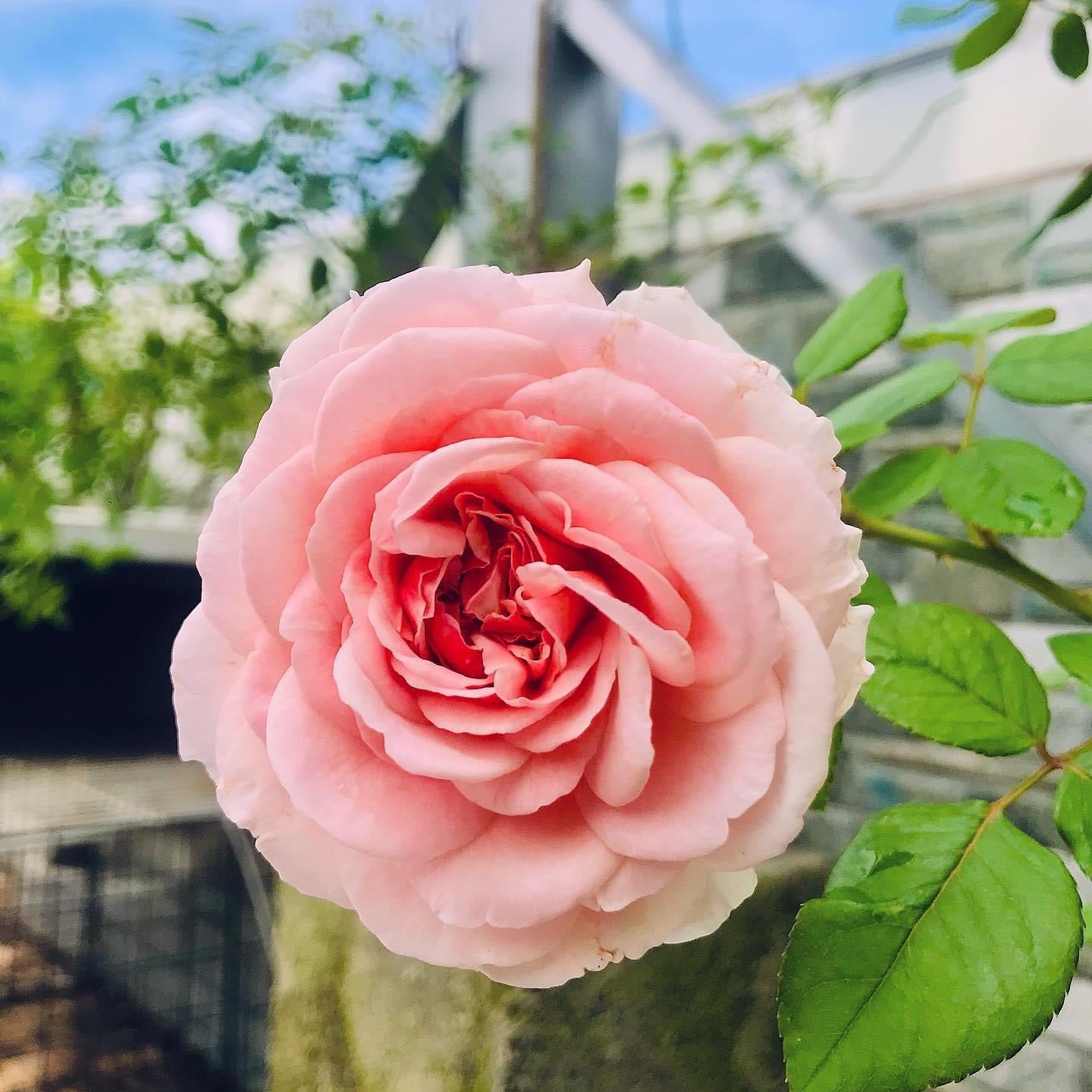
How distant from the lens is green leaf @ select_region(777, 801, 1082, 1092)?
0.21 meters

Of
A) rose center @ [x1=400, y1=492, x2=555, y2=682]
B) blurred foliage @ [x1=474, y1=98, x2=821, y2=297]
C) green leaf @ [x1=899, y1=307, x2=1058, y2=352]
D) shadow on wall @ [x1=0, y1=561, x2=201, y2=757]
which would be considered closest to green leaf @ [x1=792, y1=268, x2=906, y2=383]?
green leaf @ [x1=899, y1=307, x2=1058, y2=352]

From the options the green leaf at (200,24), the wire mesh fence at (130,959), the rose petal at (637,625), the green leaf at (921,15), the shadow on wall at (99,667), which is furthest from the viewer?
the shadow on wall at (99,667)

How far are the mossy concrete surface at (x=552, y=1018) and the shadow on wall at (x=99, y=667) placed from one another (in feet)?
1.78

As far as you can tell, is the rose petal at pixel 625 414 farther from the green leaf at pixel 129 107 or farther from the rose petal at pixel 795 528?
the green leaf at pixel 129 107

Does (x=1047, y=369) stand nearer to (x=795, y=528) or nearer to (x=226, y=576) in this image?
(x=795, y=528)

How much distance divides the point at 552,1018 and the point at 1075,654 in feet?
0.84

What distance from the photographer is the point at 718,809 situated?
17cm

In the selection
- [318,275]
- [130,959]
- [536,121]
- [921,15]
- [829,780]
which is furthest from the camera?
[536,121]

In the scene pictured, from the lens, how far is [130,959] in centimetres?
69

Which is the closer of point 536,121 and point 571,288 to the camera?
point 571,288

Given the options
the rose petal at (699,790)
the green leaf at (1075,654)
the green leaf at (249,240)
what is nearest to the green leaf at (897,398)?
the green leaf at (1075,654)

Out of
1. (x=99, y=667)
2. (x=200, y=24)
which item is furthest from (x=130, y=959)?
(x=200, y=24)

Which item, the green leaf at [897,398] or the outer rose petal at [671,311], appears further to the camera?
the green leaf at [897,398]

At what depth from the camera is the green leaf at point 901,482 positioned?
0.36 meters
